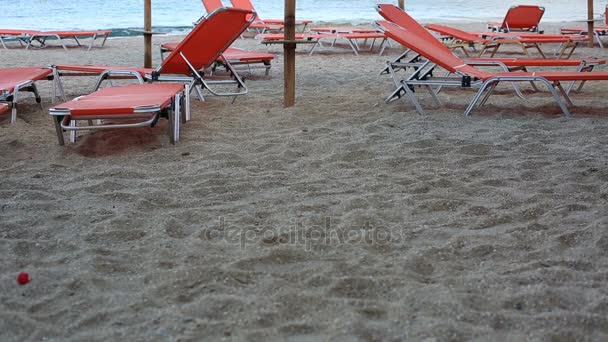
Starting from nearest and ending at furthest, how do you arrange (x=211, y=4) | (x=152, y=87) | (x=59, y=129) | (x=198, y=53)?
1. (x=59, y=129)
2. (x=152, y=87)
3. (x=198, y=53)
4. (x=211, y=4)

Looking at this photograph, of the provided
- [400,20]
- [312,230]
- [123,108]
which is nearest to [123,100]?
[123,108]

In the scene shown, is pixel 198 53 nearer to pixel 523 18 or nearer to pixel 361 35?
pixel 361 35

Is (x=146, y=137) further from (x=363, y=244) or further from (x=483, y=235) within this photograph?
(x=483, y=235)

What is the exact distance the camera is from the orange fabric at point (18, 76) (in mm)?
4480

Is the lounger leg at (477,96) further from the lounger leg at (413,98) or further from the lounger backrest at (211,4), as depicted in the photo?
the lounger backrest at (211,4)

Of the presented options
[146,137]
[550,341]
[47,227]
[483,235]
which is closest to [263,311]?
[550,341]

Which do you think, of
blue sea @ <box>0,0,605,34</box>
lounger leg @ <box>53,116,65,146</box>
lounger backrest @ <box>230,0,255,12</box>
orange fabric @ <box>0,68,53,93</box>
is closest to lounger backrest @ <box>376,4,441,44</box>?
orange fabric @ <box>0,68,53,93</box>

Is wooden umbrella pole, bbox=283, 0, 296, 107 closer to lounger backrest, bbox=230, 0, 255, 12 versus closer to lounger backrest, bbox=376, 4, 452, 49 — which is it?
lounger backrest, bbox=376, 4, 452, 49

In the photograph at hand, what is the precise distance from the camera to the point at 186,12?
2000 centimetres
